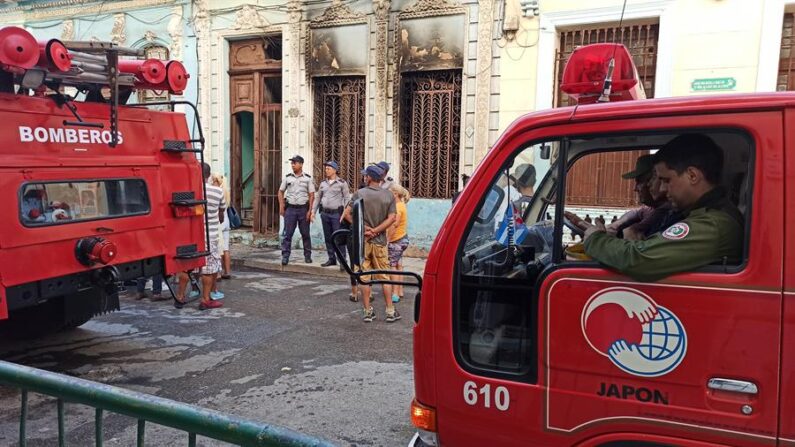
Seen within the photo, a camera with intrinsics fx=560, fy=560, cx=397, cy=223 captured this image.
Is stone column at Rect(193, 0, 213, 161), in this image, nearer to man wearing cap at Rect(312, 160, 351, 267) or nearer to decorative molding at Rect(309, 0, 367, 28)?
decorative molding at Rect(309, 0, 367, 28)

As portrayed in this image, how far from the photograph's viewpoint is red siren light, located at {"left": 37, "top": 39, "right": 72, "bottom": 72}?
394 cm

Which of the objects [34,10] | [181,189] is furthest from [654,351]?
[34,10]

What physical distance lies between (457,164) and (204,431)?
854 cm

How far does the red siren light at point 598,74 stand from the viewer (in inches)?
94.4

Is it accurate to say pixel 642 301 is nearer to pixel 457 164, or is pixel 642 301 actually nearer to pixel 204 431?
pixel 204 431

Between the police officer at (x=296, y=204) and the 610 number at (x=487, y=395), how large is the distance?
7.48 m

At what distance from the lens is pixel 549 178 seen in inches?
97.3

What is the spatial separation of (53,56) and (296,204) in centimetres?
559

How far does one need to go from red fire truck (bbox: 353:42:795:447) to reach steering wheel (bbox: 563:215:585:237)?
A: 2cm

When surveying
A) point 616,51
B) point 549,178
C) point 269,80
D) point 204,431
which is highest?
point 269,80

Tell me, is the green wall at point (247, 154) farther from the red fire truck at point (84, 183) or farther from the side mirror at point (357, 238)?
the side mirror at point (357, 238)

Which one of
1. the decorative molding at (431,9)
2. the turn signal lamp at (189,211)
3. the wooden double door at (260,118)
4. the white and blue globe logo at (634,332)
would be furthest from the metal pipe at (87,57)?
the wooden double door at (260,118)

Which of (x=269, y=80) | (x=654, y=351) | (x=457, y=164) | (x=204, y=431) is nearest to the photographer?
(x=204, y=431)

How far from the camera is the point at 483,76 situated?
9211 millimetres
